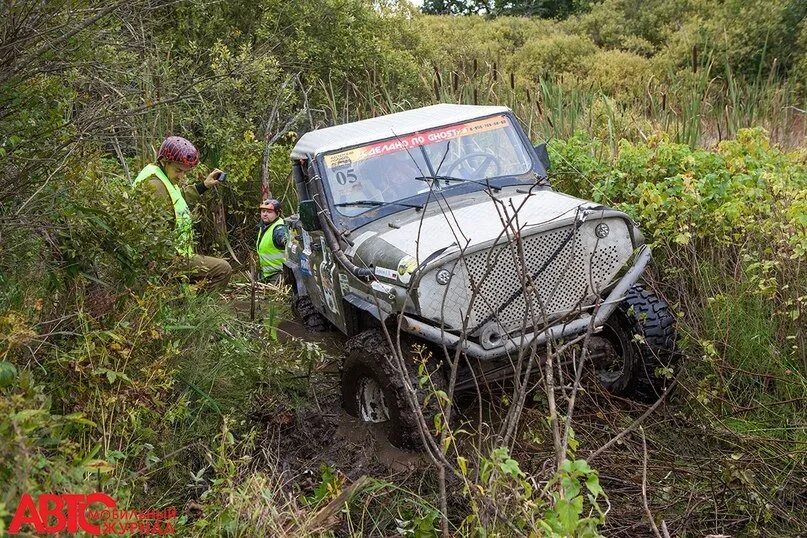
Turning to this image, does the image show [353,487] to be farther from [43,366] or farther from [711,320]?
[711,320]

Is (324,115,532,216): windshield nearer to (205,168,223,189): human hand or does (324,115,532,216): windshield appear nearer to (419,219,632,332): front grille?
Result: (419,219,632,332): front grille

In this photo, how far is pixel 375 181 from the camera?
5594 millimetres

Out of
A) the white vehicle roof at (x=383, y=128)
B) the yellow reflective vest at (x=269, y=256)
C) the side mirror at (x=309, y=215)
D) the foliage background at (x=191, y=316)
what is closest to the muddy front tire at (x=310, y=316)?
the foliage background at (x=191, y=316)

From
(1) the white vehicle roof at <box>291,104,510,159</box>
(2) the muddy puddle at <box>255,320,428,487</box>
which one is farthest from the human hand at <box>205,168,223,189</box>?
(2) the muddy puddle at <box>255,320,428,487</box>

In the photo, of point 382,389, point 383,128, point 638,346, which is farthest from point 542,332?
point 383,128

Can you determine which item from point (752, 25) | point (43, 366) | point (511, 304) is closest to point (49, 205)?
point (43, 366)

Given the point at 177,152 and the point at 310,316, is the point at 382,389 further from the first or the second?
the point at 177,152

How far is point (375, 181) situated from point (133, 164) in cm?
368

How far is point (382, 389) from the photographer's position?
4816 mm

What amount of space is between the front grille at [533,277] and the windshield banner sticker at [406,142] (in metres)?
1.31

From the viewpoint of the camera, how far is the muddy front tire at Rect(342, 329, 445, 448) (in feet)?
15.1

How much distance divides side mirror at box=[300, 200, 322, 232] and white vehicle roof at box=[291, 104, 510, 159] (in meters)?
0.39

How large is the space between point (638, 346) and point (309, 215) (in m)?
2.22

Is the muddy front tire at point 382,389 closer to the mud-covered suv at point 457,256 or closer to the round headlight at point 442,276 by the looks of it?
the mud-covered suv at point 457,256
